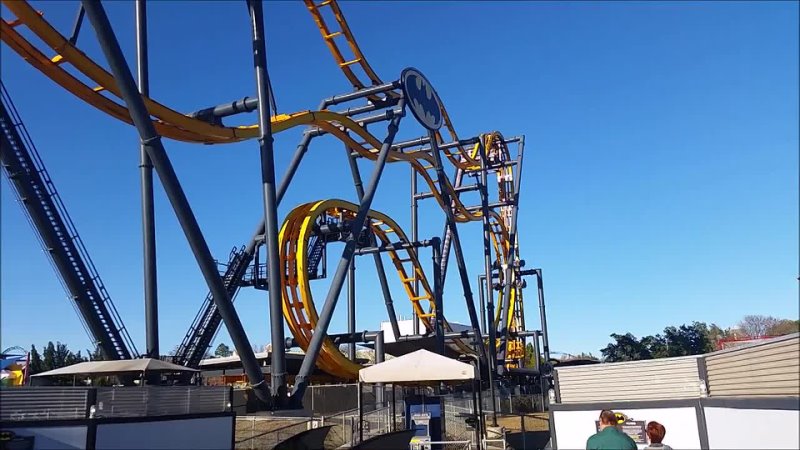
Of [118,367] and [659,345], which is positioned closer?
[118,367]

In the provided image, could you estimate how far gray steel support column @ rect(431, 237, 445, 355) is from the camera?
80.0 ft

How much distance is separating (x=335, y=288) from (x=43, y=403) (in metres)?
9.98

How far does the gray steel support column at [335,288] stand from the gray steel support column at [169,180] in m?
2.45

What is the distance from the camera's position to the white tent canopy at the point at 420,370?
10594 millimetres

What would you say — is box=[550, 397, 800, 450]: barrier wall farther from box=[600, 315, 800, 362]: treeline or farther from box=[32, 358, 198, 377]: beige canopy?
box=[600, 315, 800, 362]: treeline

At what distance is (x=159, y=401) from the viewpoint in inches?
336

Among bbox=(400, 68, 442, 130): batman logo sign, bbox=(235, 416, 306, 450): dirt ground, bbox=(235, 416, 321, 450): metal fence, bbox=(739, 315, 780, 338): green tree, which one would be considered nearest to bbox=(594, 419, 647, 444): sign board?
bbox=(235, 416, 321, 450): metal fence

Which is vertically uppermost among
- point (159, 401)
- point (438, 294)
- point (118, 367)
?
point (438, 294)

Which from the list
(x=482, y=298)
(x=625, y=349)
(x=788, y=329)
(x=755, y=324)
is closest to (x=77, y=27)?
(x=482, y=298)

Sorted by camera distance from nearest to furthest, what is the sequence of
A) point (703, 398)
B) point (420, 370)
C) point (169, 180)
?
point (703, 398), point (420, 370), point (169, 180)

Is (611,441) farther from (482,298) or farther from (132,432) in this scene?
(482,298)

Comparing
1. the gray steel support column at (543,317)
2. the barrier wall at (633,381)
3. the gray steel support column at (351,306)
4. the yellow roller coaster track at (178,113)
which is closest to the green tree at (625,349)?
the gray steel support column at (543,317)

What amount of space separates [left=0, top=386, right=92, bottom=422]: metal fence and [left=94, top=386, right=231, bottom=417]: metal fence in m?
0.20

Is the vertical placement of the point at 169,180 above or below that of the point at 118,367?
above
